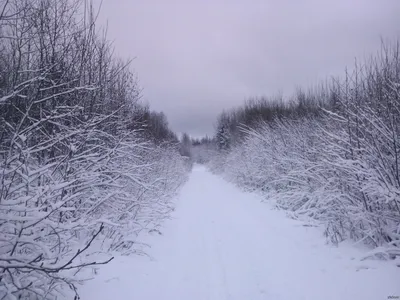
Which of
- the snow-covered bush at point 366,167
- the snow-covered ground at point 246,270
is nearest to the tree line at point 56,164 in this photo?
the snow-covered ground at point 246,270

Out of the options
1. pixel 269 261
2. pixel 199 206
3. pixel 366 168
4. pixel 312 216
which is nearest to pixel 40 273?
pixel 269 261

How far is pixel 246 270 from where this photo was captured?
393cm

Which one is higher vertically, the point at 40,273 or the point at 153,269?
Result: the point at 40,273

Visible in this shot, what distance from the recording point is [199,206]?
10.1 meters

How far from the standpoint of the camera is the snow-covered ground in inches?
128

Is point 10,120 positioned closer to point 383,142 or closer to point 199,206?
point 383,142

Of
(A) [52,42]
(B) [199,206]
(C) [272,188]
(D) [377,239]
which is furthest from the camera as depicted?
(C) [272,188]

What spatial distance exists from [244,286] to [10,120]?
12.8 feet

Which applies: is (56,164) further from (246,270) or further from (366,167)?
(366,167)

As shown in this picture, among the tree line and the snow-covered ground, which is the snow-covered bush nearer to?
the snow-covered ground

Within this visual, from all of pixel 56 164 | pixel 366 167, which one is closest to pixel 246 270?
pixel 366 167

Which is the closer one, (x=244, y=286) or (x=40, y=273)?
(x=40, y=273)

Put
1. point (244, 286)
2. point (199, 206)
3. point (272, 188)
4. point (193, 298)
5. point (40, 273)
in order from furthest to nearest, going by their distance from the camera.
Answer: point (272, 188)
point (199, 206)
point (244, 286)
point (193, 298)
point (40, 273)

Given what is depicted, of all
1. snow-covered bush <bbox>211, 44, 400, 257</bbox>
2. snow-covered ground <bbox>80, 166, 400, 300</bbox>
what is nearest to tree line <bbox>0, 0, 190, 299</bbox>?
snow-covered ground <bbox>80, 166, 400, 300</bbox>
